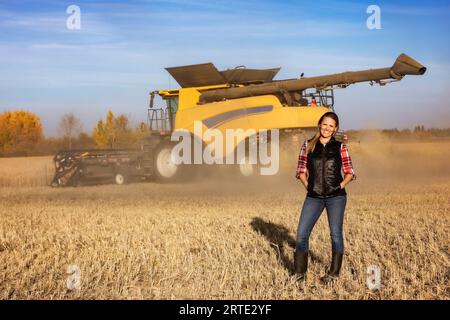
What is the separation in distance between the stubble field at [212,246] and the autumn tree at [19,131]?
157 feet

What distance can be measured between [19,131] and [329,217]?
222ft

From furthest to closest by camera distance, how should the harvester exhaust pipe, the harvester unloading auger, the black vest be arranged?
the harvester unloading auger, the harvester exhaust pipe, the black vest

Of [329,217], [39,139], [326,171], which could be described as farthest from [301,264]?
[39,139]

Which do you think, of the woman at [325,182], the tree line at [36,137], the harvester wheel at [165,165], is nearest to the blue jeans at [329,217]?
the woman at [325,182]

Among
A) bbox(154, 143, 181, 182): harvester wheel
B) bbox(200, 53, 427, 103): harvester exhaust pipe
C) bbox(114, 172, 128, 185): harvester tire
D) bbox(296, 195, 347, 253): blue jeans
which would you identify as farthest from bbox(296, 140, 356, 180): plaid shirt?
bbox(114, 172, 128, 185): harvester tire

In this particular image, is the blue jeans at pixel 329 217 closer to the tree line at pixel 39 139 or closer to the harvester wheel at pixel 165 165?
the harvester wheel at pixel 165 165

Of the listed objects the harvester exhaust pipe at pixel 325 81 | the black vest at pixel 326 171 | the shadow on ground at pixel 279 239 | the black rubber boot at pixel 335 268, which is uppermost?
the harvester exhaust pipe at pixel 325 81

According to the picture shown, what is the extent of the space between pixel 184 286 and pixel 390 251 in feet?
9.20

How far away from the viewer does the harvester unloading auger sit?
1406 centimetres

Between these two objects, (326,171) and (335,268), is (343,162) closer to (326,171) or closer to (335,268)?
(326,171)

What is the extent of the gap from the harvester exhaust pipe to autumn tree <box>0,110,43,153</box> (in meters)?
46.9

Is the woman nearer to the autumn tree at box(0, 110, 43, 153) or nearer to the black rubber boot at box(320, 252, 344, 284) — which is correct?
the black rubber boot at box(320, 252, 344, 284)

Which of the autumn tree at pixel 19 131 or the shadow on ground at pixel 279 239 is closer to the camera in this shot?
the shadow on ground at pixel 279 239

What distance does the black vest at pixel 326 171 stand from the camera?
16.9ft
